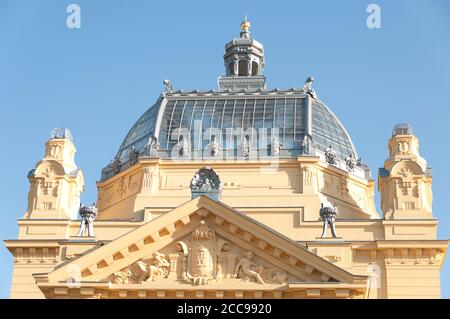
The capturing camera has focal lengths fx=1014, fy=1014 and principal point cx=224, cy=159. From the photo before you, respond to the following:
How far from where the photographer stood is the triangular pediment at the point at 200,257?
4209 cm

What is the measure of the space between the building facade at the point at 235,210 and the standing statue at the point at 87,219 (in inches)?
3.6

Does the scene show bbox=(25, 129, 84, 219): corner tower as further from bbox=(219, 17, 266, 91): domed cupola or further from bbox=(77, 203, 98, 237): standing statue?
bbox=(219, 17, 266, 91): domed cupola

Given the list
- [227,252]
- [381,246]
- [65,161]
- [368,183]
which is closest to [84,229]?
[65,161]

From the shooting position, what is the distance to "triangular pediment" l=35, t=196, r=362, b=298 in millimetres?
42094

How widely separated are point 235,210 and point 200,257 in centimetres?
247

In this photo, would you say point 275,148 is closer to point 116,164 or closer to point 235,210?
point 116,164

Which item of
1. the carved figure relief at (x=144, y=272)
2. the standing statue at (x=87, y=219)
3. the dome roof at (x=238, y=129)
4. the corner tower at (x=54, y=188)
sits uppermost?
the dome roof at (x=238, y=129)

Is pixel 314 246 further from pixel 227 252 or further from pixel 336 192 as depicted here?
pixel 336 192

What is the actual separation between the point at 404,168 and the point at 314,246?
8469 mm

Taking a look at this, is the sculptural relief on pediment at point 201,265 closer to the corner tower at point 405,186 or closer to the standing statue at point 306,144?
the corner tower at point 405,186

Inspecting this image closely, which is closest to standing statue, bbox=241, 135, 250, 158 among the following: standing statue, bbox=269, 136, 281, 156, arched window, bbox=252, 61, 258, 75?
standing statue, bbox=269, 136, 281, 156

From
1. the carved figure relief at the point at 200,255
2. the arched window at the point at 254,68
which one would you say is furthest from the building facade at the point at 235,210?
the arched window at the point at 254,68

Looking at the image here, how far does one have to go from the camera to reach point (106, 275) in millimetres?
42906
